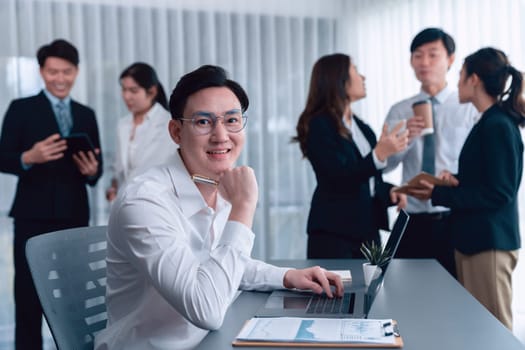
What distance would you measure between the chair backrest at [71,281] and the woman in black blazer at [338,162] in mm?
1279

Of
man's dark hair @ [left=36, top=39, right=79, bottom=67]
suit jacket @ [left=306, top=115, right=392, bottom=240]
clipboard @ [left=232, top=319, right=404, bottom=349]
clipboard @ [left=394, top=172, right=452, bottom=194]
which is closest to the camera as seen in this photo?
clipboard @ [left=232, top=319, right=404, bottom=349]

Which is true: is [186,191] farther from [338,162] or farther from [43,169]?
[43,169]

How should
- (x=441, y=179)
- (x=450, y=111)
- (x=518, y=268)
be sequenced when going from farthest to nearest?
1. (x=518, y=268)
2. (x=450, y=111)
3. (x=441, y=179)

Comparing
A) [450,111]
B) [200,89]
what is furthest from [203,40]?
[200,89]

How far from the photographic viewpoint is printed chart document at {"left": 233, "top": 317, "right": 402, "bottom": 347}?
1279 millimetres

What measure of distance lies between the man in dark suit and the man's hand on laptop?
1838 mm

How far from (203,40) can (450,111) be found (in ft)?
6.42

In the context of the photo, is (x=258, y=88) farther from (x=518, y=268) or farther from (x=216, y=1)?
(x=518, y=268)

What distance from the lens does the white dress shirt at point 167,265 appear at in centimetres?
136

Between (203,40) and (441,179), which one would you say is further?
(203,40)

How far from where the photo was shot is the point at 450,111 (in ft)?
10.5

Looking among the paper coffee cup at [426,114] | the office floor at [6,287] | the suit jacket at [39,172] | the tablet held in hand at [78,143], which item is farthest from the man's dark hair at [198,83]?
the office floor at [6,287]

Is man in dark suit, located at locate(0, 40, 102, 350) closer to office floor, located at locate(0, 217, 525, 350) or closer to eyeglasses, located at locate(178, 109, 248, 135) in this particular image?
office floor, located at locate(0, 217, 525, 350)

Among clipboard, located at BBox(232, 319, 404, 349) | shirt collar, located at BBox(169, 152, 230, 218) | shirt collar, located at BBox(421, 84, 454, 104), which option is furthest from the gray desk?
shirt collar, located at BBox(421, 84, 454, 104)
